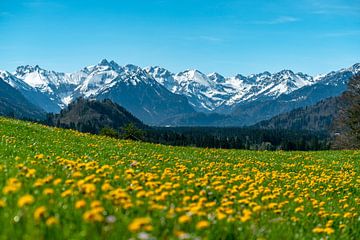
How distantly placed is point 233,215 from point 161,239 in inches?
112

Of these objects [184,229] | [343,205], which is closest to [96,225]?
[184,229]

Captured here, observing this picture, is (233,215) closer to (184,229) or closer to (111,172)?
(184,229)

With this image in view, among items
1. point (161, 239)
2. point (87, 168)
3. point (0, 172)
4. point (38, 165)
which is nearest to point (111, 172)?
point (87, 168)

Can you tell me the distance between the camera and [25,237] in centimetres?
524

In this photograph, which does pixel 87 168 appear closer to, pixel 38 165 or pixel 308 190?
pixel 38 165

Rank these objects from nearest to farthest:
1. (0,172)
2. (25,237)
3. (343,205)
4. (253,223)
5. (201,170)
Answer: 1. (25,237)
2. (253,223)
3. (0,172)
4. (343,205)
5. (201,170)

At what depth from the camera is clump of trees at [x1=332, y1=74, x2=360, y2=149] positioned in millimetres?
62750

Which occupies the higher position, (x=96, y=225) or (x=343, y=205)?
(x=96, y=225)

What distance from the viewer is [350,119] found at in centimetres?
6344

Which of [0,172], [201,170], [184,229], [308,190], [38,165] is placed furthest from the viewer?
[201,170]

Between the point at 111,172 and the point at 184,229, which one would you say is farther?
the point at 111,172

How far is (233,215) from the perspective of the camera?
8531mm

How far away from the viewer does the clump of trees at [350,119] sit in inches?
2470

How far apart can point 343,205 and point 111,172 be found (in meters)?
7.27
